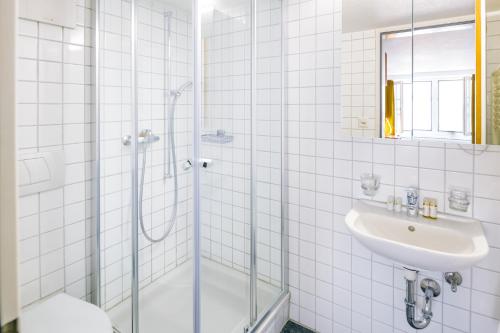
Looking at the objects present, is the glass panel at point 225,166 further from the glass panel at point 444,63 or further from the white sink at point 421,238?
the glass panel at point 444,63

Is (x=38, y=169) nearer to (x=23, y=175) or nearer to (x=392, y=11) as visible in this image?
(x=23, y=175)

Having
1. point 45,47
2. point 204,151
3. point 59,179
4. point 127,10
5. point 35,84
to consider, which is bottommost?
point 59,179

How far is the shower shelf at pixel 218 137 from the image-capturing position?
134cm

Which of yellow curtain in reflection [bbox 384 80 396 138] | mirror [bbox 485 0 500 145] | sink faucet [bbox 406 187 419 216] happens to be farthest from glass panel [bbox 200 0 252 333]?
mirror [bbox 485 0 500 145]

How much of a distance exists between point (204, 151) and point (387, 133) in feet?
3.17

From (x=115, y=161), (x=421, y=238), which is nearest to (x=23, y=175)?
(x=115, y=161)

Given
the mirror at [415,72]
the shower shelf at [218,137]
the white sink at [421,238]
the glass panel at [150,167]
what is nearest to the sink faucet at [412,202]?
the white sink at [421,238]

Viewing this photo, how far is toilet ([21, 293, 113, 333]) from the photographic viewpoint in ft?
4.08

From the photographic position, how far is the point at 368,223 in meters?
1.62

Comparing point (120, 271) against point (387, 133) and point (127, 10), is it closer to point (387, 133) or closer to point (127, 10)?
point (127, 10)

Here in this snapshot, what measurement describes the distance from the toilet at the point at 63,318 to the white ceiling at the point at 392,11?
6.10ft

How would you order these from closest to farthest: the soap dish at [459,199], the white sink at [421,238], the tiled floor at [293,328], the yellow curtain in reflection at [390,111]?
the white sink at [421,238], the soap dish at [459,199], the yellow curtain in reflection at [390,111], the tiled floor at [293,328]

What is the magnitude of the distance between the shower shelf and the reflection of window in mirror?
82cm

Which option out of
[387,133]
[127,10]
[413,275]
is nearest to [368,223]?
[413,275]
